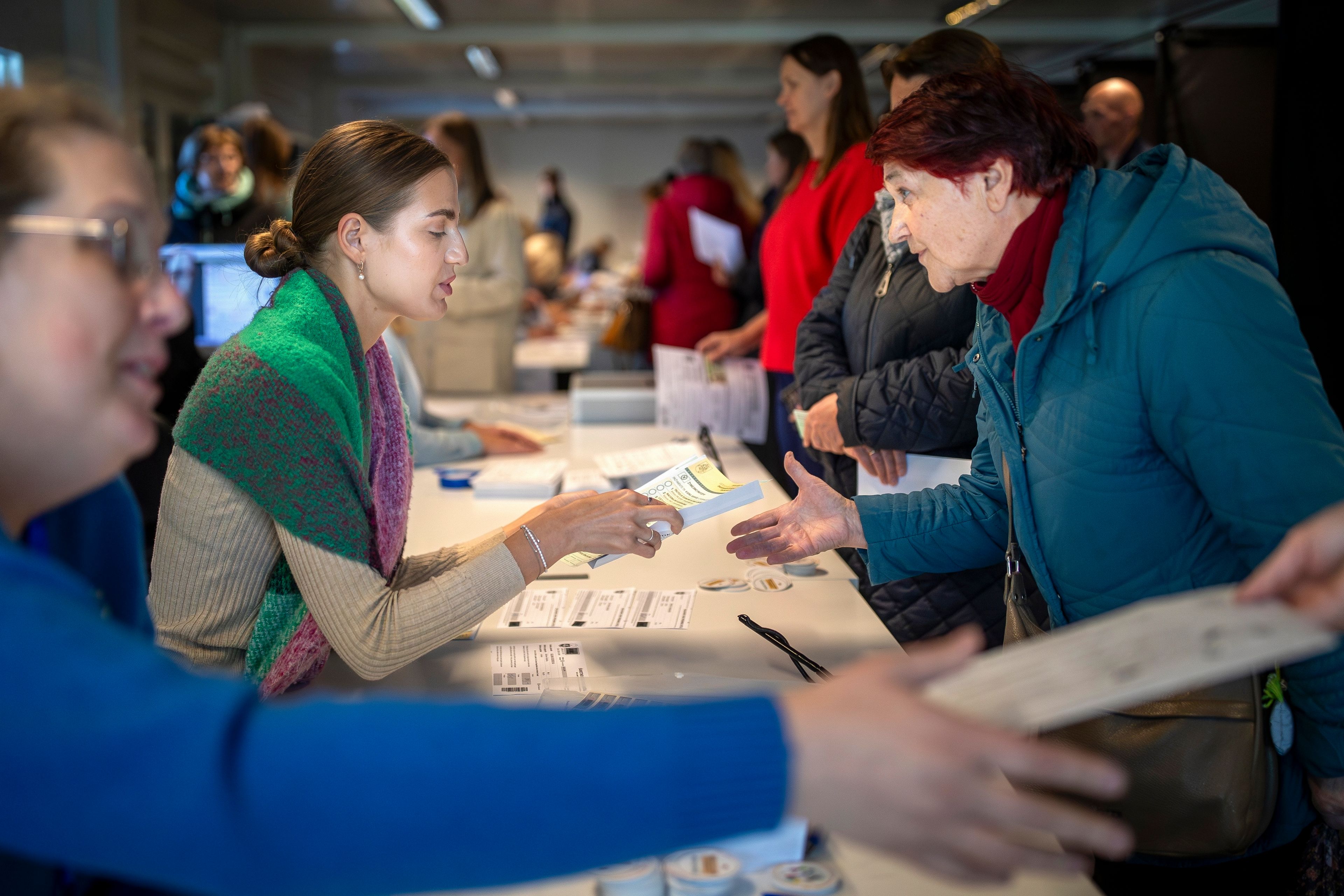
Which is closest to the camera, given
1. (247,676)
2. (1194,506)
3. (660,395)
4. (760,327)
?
(1194,506)

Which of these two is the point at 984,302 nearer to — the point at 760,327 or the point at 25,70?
the point at 25,70

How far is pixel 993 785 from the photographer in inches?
24.7

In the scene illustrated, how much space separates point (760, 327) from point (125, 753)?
10.4 feet

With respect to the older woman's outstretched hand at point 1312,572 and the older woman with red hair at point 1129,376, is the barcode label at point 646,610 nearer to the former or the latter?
the older woman with red hair at point 1129,376

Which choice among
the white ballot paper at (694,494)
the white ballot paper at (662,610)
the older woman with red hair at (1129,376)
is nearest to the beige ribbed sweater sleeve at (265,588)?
the white ballot paper at (694,494)

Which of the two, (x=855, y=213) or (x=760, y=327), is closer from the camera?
(x=855, y=213)

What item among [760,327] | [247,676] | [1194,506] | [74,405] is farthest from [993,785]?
[760,327]

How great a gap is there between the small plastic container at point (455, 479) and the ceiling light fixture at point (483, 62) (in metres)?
8.85

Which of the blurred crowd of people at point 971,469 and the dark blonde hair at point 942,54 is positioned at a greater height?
the dark blonde hair at point 942,54

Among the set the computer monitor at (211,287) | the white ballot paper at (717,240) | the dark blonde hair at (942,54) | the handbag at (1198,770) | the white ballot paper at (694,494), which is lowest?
the handbag at (1198,770)

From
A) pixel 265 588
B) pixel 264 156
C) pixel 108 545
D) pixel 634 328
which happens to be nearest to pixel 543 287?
pixel 634 328

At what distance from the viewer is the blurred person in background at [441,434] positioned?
2.90 meters

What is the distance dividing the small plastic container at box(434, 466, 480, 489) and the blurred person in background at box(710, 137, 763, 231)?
2930 mm

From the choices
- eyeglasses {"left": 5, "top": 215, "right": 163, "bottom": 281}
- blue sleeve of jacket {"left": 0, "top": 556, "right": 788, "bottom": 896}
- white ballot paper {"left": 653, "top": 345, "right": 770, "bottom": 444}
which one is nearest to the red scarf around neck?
blue sleeve of jacket {"left": 0, "top": 556, "right": 788, "bottom": 896}
